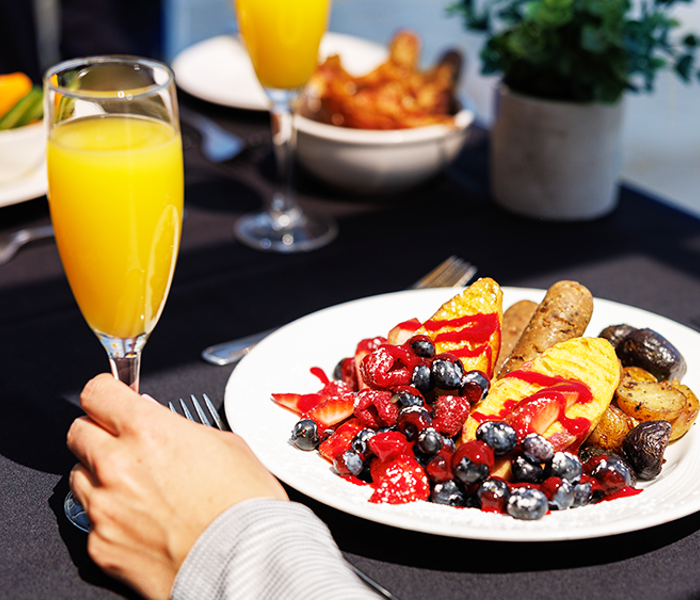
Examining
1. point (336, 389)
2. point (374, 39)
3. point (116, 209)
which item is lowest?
point (374, 39)

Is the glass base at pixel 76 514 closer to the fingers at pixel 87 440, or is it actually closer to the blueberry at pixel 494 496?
the fingers at pixel 87 440

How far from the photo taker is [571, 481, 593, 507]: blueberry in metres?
0.85

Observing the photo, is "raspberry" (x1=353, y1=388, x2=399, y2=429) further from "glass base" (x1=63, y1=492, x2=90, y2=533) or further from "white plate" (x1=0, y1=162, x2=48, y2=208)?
"white plate" (x1=0, y1=162, x2=48, y2=208)

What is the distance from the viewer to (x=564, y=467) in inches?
33.6

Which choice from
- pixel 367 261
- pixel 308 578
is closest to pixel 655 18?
pixel 367 261

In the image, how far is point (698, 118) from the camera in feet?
16.0

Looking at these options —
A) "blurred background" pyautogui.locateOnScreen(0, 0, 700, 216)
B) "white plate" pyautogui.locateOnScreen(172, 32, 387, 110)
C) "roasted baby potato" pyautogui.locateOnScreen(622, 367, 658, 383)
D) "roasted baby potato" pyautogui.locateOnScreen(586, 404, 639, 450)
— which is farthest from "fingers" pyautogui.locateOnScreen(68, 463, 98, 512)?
"white plate" pyautogui.locateOnScreen(172, 32, 387, 110)

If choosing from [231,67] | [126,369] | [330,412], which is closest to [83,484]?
[126,369]

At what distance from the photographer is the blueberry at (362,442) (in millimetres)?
908

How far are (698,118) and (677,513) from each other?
184 inches

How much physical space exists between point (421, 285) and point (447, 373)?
524 mm

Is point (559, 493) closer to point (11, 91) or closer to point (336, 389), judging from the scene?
point (336, 389)

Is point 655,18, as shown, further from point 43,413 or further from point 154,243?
point 43,413

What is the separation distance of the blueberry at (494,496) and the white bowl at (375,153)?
1.08m
